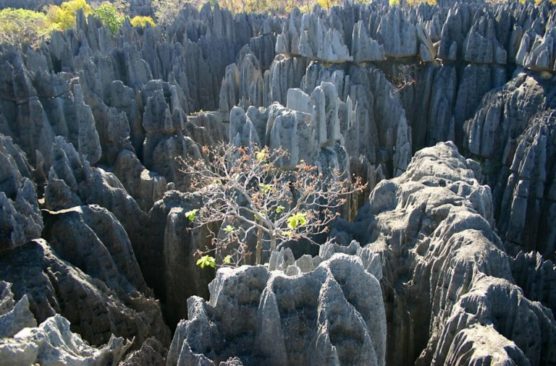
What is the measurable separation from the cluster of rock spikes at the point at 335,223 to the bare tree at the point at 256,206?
0.66 metres

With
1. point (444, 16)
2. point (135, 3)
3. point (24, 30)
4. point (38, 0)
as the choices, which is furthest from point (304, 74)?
point (38, 0)

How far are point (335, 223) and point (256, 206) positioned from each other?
87.0 inches

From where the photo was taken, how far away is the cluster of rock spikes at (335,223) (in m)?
8.16

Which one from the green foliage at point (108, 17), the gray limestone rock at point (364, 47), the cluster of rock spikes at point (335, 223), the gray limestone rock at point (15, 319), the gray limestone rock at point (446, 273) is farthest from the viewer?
the green foliage at point (108, 17)

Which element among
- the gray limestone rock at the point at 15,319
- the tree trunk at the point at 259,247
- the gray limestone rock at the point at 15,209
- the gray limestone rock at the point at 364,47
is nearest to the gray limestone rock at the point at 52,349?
the gray limestone rock at the point at 15,319

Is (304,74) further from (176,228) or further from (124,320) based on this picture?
(124,320)

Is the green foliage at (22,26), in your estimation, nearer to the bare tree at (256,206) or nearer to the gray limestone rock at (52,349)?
the bare tree at (256,206)

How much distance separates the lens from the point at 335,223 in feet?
47.9

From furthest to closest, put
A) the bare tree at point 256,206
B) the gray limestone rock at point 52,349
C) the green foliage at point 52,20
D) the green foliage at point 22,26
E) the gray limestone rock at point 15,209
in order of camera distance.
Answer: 1. the green foliage at point 52,20
2. the green foliage at point 22,26
3. the bare tree at point 256,206
4. the gray limestone rock at point 15,209
5. the gray limestone rock at point 52,349

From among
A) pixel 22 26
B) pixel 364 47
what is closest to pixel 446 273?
pixel 364 47

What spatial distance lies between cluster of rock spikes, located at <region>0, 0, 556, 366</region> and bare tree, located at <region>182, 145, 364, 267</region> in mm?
662

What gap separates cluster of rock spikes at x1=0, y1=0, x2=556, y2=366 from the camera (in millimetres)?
8156

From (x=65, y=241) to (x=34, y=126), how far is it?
27.2 feet

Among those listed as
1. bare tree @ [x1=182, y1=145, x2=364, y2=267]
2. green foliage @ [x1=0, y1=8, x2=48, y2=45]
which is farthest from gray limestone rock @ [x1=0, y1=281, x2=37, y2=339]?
green foliage @ [x1=0, y1=8, x2=48, y2=45]
